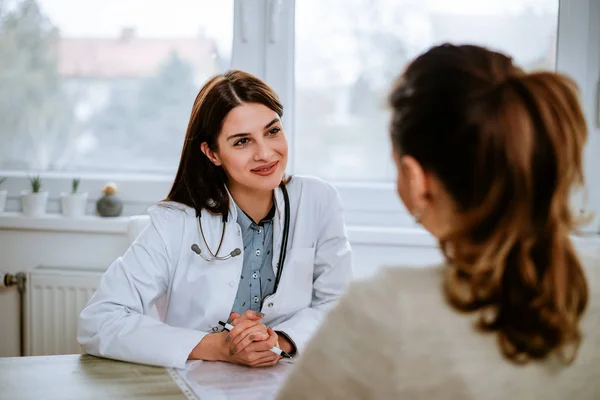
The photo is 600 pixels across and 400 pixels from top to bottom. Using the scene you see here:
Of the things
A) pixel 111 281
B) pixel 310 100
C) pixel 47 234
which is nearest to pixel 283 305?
pixel 111 281

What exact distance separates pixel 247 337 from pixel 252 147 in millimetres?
530

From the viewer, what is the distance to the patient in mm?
722

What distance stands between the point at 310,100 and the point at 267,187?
0.81 meters

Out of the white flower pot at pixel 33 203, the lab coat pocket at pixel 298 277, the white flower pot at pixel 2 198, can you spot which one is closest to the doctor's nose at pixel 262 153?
the lab coat pocket at pixel 298 277

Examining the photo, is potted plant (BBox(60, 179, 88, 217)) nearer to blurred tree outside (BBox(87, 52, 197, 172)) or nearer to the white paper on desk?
blurred tree outside (BBox(87, 52, 197, 172))

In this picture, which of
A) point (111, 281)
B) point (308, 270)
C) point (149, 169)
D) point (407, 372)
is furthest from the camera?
point (149, 169)

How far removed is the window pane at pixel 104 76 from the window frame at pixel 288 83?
0.26 feet

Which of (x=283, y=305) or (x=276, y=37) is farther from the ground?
(x=276, y=37)

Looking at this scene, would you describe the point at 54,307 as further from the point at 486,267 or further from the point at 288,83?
the point at 486,267

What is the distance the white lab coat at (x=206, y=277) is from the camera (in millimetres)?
1559

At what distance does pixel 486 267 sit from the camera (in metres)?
0.73

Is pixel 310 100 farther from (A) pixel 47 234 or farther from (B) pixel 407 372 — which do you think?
(B) pixel 407 372

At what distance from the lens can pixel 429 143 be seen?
2.50 feet

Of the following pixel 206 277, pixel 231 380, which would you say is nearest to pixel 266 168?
pixel 206 277
